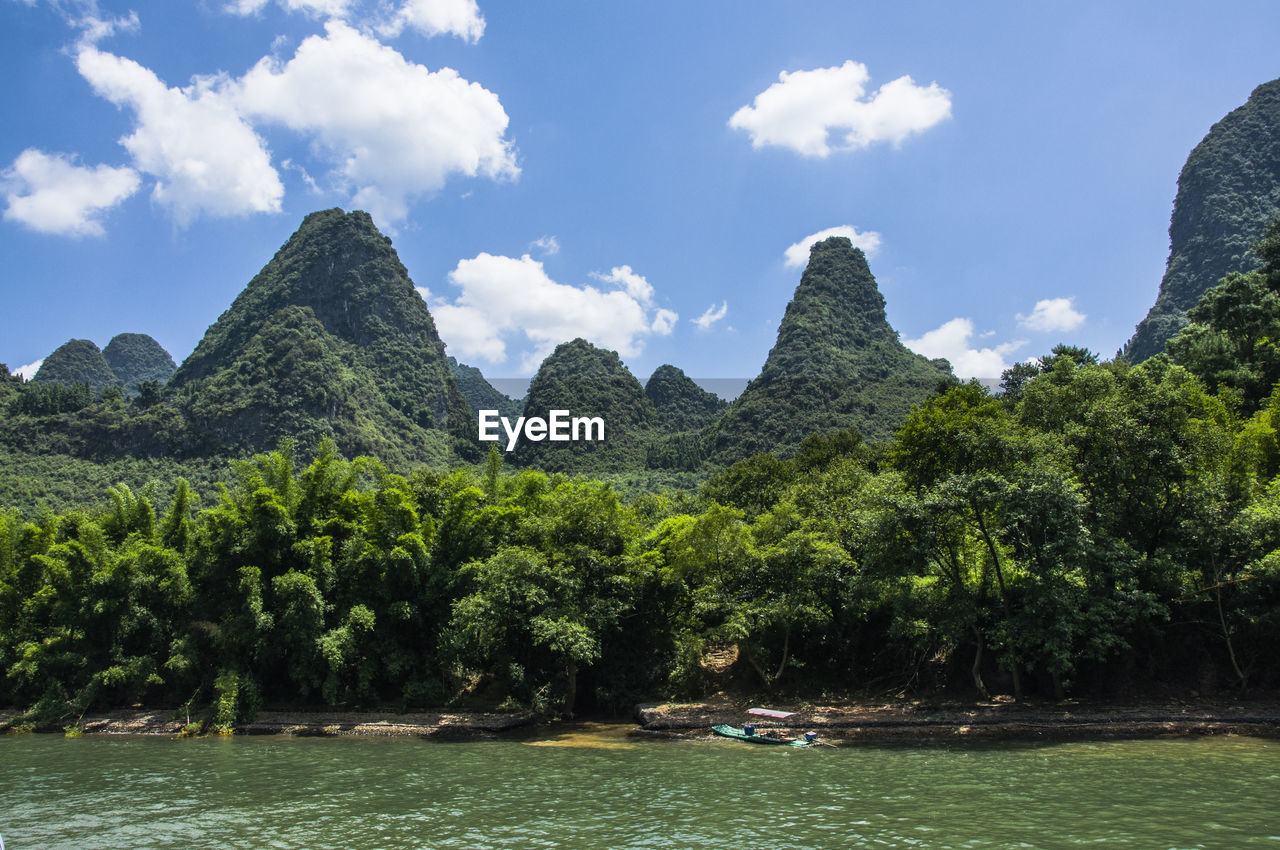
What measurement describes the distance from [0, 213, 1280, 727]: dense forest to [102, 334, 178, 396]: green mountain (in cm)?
14158

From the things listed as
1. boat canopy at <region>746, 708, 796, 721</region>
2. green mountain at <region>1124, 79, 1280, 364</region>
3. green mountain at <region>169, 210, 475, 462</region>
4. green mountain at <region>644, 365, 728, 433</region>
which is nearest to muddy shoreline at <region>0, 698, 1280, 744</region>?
boat canopy at <region>746, 708, 796, 721</region>

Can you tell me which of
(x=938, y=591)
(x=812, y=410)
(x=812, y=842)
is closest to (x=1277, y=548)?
(x=938, y=591)

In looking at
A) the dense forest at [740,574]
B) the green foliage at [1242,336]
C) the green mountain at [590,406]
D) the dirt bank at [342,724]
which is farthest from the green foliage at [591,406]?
the dirt bank at [342,724]

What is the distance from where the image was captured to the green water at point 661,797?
32.2 feet

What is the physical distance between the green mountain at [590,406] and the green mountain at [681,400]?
22.5 ft

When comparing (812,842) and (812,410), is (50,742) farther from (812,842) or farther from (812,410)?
(812,410)

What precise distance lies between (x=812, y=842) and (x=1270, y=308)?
1155 inches

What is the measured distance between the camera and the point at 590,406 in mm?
101500

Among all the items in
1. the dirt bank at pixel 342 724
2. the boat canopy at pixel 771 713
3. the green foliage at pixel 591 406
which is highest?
the green foliage at pixel 591 406

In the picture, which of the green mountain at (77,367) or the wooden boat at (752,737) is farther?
the green mountain at (77,367)

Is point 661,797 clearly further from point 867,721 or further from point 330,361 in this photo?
point 330,361

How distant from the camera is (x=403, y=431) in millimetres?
101625

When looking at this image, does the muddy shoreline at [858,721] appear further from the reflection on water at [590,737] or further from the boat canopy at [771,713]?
the reflection on water at [590,737]

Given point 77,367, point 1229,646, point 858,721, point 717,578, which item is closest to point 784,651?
point 717,578
